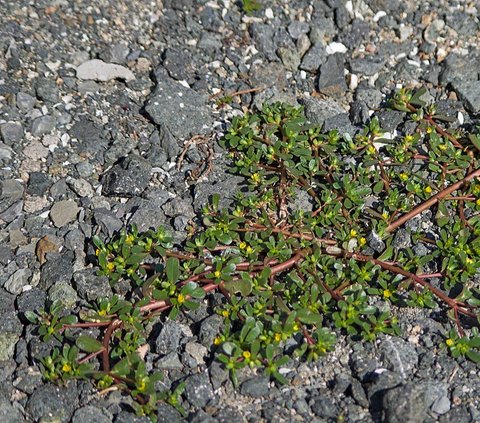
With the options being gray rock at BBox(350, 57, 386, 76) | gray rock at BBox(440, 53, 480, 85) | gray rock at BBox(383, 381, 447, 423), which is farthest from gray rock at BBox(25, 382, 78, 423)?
gray rock at BBox(440, 53, 480, 85)

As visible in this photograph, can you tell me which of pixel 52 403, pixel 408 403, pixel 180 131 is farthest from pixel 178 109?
pixel 408 403

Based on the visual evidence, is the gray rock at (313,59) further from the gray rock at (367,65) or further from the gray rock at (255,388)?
the gray rock at (255,388)

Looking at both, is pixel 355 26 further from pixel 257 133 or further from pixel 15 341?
pixel 15 341

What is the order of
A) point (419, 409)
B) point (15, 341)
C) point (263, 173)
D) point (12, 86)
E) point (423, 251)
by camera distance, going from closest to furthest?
point (419, 409), point (15, 341), point (423, 251), point (263, 173), point (12, 86)

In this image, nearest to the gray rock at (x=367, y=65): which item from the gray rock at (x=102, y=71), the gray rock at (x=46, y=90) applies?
the gray rock at (x=102, y=71)

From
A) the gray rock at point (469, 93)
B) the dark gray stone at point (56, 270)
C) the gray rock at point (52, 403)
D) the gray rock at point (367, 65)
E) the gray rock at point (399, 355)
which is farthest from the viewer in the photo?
the gray rock at point (367, 65)

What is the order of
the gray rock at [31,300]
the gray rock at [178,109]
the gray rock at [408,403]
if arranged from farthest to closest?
the gray rock at [178,109] → the gray rock at [31,300] → the gray rock at [408,403]

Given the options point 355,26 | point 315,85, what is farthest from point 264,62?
point 355,26
